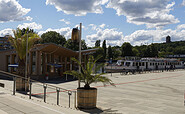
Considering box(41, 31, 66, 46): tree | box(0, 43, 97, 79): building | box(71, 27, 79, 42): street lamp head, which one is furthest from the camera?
box(41, 31, 66, 46): tree

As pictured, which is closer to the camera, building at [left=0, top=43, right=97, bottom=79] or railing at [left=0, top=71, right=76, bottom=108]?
railing at [left=0, top=71, right=76, bottom=108]

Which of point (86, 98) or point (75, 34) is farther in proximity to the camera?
point (75, 34)

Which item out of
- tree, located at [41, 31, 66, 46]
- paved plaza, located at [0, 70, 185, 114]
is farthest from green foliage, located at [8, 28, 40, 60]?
tree, located at [41, 31, 66, 46]

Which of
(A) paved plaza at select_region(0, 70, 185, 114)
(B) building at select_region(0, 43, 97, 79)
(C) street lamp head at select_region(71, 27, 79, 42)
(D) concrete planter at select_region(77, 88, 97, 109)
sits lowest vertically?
(A) paved plaza at select_region(0, 70, 185, 114)

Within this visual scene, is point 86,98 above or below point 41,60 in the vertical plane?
below

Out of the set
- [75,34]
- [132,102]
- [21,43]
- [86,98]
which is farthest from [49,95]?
[21,43]

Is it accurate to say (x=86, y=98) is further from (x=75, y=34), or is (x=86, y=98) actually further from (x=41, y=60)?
(x=41, y=60)

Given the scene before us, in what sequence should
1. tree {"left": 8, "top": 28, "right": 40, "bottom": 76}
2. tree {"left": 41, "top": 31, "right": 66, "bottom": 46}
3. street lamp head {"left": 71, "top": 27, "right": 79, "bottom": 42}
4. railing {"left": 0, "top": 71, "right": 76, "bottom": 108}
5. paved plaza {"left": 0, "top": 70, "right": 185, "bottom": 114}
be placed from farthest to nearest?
1. tree {"left": 41, "top": 31, "right": 66, "bottom": 46}
2. tree {"left": 8, "top": 28, "right": 40, "bottom": 76}
3. street lamp head {"left": 71, "top": 27, "right": 79, "bottom": 42}
4. railing {"left": 0, "top": 71, "right": 76, "bottom": 108}
5. paved plaza {"left": 0, "top": 70, "right": 185, "bottom": 114}

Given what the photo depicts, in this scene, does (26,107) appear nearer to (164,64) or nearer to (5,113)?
(5,113)

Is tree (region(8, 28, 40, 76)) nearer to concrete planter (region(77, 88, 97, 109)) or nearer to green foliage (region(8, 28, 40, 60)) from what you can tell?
green foliage (region(8, 28, 40, 60))

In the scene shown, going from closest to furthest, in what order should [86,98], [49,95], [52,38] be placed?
[86,98]
[49,95]
[52,38]

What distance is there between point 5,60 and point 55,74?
1010cm

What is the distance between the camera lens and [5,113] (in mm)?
7895

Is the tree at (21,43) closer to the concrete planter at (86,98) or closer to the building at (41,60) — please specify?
the concrete planter at (86,98)
